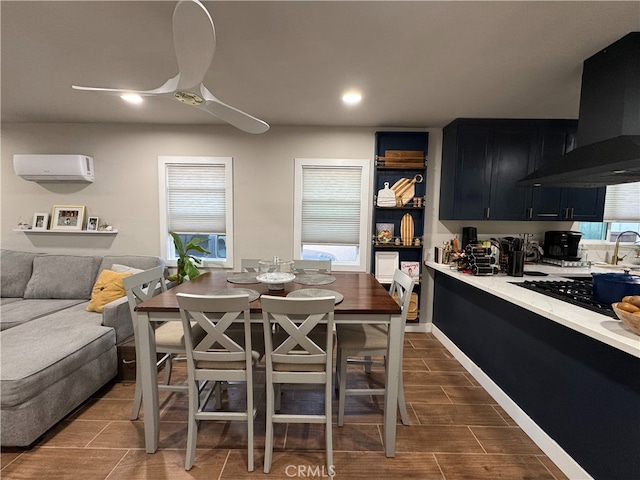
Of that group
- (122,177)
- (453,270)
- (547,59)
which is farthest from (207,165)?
(547,59)

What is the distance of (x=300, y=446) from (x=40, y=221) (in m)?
4.01

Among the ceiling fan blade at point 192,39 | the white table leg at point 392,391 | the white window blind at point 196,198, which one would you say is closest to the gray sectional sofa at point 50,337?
the white window blind at point 196,198

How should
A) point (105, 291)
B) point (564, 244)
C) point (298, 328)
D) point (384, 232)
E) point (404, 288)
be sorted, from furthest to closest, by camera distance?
point (384, 232) < point (564, 244) < point (105, 291) < point (404, 288) < point (298, 328)

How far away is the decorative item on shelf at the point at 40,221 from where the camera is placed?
11.1ft

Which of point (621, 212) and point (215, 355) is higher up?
point (621, 212)

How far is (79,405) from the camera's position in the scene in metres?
2.06

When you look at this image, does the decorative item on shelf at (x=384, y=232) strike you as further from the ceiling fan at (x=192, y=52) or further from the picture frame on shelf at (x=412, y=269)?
the ceiling fan at (x=192, y=52)

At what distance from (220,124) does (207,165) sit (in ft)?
1.69

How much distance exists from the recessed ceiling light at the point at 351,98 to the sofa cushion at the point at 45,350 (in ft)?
9.34

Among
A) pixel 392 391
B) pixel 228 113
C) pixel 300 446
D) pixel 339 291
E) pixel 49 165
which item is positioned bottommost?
pixel 300 446

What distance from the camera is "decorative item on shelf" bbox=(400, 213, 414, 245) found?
11.1ft

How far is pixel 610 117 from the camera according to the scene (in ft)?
5.74

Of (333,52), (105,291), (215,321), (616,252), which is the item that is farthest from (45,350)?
(616,252)

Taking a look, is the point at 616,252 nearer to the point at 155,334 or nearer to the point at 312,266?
the point at 312,266
